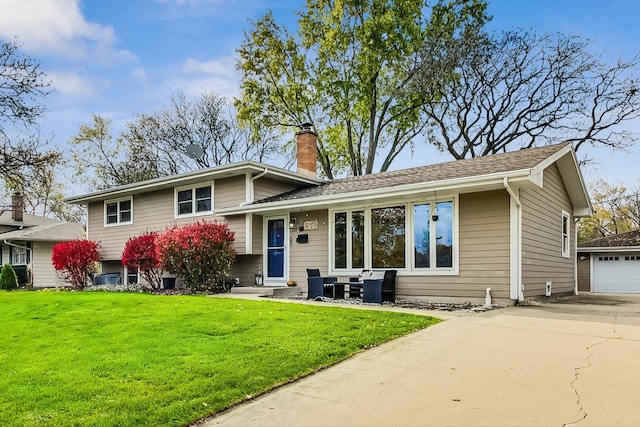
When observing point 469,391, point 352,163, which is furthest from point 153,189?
point 469,391

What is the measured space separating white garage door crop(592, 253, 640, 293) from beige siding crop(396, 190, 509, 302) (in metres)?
13.0

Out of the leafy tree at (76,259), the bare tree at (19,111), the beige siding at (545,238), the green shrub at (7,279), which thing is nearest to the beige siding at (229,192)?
the bare tree at (19,111)

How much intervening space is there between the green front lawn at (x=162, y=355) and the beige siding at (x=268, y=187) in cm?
572

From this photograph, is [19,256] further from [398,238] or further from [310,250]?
[398,238]

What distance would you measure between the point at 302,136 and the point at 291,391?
Result: 12815mm

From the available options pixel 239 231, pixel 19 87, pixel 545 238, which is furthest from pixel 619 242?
pixel 19 87

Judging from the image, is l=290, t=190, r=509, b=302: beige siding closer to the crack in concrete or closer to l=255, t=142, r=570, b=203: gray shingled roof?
l=255, t=142, r=570, b=203: gray shingled roof

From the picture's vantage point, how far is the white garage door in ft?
62.7

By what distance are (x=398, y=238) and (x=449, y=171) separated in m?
1.95

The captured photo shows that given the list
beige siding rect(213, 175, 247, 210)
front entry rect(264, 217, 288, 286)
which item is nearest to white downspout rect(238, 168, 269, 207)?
beige siding rect(213, 175, 247, 210)

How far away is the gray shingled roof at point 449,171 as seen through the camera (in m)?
9.65

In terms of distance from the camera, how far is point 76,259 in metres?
16.6

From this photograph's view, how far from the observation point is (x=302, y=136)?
16172mm

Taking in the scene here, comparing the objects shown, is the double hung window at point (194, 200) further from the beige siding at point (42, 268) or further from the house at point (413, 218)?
the beige siding at point (42, 268)
